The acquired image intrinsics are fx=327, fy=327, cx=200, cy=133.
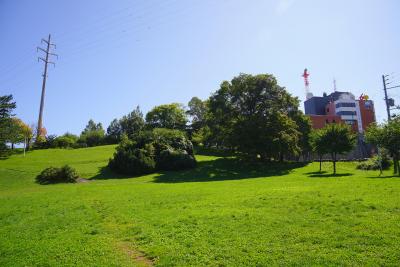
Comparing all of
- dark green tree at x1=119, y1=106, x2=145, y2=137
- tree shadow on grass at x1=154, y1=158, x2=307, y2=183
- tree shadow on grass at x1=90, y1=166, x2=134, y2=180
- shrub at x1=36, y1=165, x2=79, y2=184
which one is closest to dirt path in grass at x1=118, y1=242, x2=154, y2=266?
tree shadow on grass at x1=154, y1=158, x2=307, y2=183

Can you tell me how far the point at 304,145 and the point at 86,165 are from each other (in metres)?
42.0

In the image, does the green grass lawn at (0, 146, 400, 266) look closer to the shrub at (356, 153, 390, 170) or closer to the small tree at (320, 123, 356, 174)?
the small tree at (320, 123, 356, 174)

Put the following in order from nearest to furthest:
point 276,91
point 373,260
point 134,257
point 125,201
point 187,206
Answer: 1. point 373,260
2. point 134,257
3. point 187,206
4. point 125,201
5. point 276,91

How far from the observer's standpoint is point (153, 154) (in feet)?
175

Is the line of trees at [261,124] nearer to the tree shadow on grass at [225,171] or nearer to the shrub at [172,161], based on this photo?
the tree shadow on grass at [225,171]

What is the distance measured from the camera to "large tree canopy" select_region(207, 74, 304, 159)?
180 ft

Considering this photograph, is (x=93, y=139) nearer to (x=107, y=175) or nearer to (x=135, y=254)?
(x=107, y=175)

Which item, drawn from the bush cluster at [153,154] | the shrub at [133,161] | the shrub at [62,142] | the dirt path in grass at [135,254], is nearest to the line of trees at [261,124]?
the bush cluster at [153,154]

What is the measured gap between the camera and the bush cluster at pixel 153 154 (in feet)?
163

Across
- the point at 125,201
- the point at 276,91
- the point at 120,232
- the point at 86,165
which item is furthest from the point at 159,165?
the point at 120,232

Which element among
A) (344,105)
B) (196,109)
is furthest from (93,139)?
(344,105)

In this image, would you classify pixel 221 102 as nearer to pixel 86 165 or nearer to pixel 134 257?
pixel 86 165

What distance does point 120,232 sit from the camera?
46.9 ft

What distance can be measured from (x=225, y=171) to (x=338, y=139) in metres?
17.3
